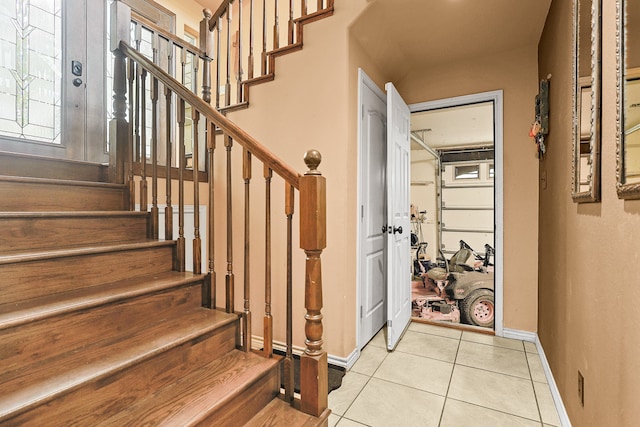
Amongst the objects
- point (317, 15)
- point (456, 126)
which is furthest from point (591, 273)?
point (456, 126)

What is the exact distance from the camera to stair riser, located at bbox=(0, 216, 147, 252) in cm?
142

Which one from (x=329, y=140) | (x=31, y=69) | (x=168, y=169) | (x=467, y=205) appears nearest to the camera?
(x=168, y=169)

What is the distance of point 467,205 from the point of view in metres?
7.49

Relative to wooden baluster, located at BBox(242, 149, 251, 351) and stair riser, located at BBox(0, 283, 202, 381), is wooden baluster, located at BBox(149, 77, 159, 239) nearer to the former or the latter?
stair riser, located at BBox(0, 283, 202, 381)

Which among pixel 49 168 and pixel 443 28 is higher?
pixel 443 28

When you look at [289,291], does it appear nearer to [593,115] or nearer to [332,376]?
[332,376]

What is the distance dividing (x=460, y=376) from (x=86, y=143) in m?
3.43

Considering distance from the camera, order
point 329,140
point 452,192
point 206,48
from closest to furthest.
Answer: point 329,140
point 206,48
point 452,192

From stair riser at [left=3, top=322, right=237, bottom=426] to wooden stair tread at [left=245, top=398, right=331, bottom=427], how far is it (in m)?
0.35

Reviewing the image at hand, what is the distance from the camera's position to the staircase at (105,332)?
1.08 m

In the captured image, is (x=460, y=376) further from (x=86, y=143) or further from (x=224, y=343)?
(x=86, y=143)

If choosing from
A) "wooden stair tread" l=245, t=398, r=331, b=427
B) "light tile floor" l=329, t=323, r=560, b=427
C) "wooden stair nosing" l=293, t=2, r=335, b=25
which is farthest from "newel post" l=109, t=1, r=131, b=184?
"light tile floor" l=329, t=323, r=560, b=427

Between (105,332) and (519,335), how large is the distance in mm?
3104

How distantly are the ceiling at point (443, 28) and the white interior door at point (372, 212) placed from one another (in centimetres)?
35
